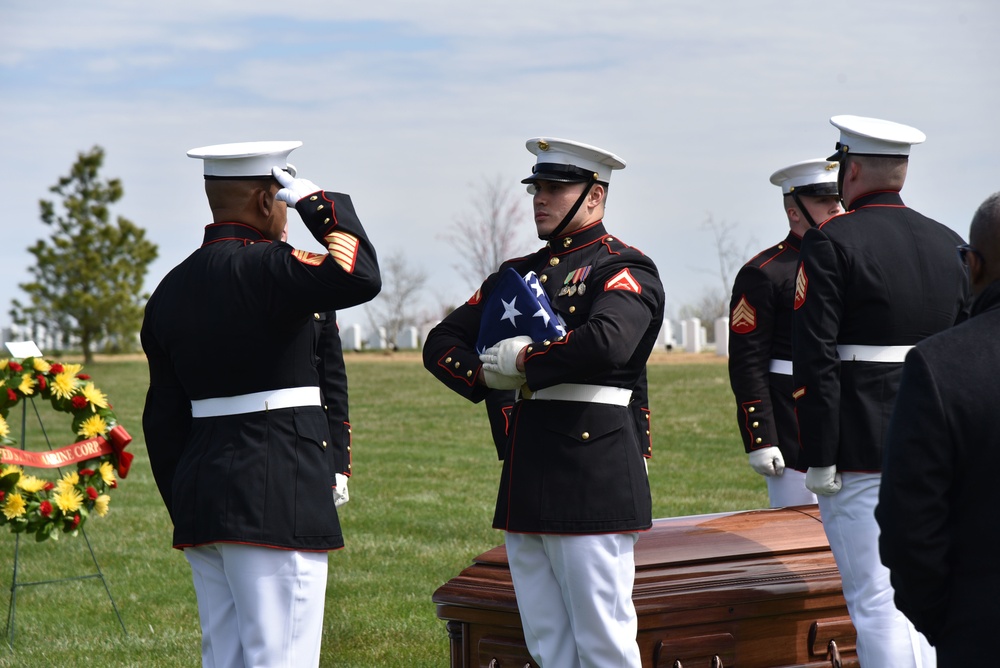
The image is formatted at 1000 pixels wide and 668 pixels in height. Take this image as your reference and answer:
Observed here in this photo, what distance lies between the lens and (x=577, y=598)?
13.0ft

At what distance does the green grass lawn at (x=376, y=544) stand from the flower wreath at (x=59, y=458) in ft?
2.43

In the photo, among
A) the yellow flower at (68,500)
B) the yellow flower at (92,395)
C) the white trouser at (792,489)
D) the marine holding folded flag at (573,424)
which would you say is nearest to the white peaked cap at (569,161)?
the marine holding folded flag at (573,424)

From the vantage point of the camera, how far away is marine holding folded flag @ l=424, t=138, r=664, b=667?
3955 mm

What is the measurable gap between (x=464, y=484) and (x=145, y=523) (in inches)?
137

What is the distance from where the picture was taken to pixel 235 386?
3.83 m

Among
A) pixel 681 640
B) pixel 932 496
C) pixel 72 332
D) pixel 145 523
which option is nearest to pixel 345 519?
pixel 145 523

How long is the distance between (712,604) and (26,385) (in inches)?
155

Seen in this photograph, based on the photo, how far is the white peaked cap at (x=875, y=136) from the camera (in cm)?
444

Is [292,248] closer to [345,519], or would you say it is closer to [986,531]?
[986,531]

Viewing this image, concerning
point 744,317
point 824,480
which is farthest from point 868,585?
point 744,317

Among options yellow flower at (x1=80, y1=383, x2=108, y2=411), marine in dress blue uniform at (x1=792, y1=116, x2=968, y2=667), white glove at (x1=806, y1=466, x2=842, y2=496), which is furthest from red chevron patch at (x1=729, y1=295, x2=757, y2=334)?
yellow flower at (x1=80, y1=383, x2=108, y2=411)

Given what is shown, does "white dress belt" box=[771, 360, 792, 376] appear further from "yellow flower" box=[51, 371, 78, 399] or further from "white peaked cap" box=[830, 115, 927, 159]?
"yellow flower" box=[51, 371, 78, 399]

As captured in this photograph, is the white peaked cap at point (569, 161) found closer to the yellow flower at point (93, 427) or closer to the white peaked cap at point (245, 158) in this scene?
the white peaked cap at point (245, 158)

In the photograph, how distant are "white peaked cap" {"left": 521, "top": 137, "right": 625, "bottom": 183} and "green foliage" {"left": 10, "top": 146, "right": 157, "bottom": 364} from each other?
3130 cm
